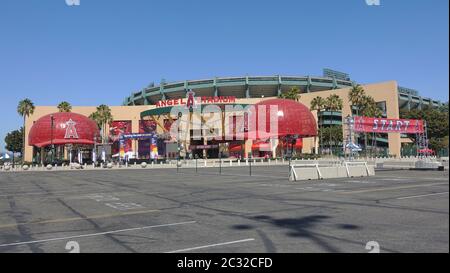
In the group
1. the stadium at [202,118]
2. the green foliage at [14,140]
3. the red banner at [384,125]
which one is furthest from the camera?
the green foliage at [14,140]

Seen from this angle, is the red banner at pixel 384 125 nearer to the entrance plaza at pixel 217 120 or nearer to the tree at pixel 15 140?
the entrance plaza at pixel 217 120

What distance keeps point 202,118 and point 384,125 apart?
7075 cm

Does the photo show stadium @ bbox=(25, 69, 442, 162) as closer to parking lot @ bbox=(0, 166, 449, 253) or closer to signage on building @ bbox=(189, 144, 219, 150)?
signage on building @ bbox=(189, 144, 219, 150)

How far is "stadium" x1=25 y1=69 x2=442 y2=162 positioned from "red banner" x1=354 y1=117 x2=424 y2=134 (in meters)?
30.2

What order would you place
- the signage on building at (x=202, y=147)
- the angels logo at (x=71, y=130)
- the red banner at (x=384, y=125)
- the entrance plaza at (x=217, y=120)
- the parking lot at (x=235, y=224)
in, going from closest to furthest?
the parking lot at (x=235, y=224)
the red banner at (x=384, y=125)
the angels logo at (x=71, y=130)
the entrance plaza at (x=217, y=120)
the signage on building at (x=202, y=147)

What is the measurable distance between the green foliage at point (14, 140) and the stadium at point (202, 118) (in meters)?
14.4

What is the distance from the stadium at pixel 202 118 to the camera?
93.4 metres

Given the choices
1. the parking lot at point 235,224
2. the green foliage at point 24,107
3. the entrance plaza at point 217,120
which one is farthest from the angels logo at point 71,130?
the parking lot at point 235,224

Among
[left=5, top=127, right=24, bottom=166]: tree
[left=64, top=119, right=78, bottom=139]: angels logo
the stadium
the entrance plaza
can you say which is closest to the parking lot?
the stadium

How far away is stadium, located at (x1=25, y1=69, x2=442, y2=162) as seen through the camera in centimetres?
9338
